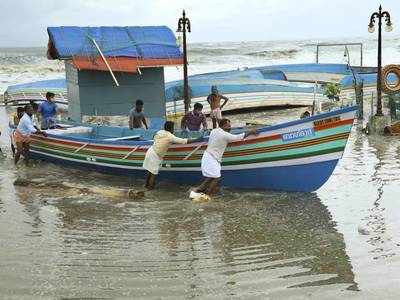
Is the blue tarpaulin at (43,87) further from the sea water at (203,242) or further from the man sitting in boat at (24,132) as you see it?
the sea water at (203,242)

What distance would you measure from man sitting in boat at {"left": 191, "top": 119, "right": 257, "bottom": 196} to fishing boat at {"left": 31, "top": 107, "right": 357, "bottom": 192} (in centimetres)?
36

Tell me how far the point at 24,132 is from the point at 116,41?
141 inches

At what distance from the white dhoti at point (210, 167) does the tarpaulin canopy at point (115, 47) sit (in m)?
5.14

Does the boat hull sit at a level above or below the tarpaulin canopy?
below

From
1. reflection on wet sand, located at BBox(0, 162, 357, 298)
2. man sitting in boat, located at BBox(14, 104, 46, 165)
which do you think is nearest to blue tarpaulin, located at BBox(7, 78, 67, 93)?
man sitting in boat, located at BBox(14, 104, 46, 165)

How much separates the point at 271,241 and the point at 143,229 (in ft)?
6.01

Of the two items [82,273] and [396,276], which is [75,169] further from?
[396,276]

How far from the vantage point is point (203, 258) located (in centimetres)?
664

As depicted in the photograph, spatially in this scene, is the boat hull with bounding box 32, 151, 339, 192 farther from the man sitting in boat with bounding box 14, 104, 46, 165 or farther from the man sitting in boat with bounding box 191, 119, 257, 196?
the man sitting in boat with bounding box 14, 104, 46, 165

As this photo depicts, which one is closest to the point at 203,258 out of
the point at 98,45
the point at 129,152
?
the point at 129,152

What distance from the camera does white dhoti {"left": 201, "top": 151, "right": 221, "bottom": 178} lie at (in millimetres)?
9594

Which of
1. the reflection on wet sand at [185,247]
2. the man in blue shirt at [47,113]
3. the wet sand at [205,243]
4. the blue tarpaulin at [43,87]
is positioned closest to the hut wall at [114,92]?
the man in blue shirt at [47,113]

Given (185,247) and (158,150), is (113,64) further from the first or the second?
(185,247)

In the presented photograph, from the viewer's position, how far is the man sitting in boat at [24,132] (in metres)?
13.3
